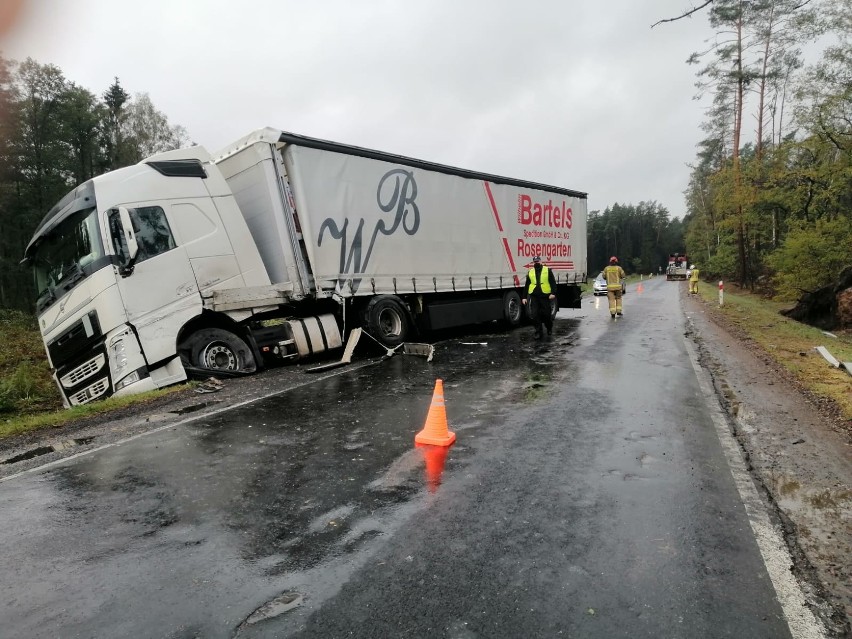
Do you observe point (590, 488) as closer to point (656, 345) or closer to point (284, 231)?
point (284, 231)

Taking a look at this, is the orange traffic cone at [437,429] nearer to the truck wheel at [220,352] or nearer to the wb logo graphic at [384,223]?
the truck wheel at [220,352]

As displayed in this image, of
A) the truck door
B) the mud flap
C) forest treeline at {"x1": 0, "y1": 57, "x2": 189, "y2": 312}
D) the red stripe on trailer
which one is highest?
forest treeline at {"x1": 0, "y1": 57, "x2": 189, "y2": 312}

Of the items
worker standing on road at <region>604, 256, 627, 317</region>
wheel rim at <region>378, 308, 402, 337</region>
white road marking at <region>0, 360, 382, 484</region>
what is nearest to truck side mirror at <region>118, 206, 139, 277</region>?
white road marking at <region>0, 360, 382, 484</region>

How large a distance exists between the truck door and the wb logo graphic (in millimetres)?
2296

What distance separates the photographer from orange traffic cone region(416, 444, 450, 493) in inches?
151

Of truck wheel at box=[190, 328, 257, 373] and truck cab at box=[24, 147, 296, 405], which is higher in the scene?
truck cab at box=[24, 147, 296, 405]

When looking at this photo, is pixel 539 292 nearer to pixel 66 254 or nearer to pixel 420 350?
pixel 420 350

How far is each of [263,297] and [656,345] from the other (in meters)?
7.56

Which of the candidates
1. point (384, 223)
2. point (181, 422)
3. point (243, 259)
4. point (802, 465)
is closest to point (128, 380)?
point (181, 422)

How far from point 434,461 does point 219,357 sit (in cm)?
512

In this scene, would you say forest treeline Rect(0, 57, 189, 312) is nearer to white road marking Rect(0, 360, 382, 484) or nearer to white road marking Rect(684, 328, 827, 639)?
white road marking Rect(0, 360, 382, 484)

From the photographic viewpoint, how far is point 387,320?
1048 centimetres

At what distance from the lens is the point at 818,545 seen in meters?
2.98

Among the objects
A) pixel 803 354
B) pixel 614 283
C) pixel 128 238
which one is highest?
pixel 128 238
